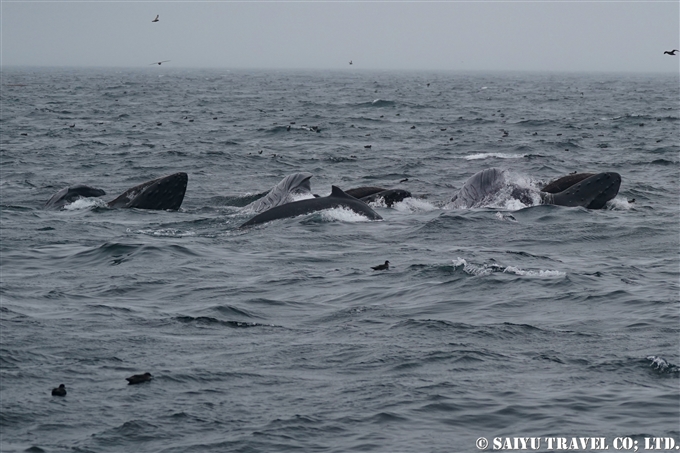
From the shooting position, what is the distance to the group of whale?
21469 millimetres

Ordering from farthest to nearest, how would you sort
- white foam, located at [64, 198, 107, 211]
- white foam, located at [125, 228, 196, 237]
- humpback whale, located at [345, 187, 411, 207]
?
humpback whale, located at [345, 187, 411, 207], white foam, located at [64, 198, 107, 211], white foam, located at [125, 228, 196, 237]

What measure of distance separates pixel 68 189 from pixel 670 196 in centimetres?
1472

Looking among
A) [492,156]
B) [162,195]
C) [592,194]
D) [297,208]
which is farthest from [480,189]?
[492,156]

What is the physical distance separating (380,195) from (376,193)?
126 mm

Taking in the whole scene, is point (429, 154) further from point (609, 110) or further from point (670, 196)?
point (609, 110)

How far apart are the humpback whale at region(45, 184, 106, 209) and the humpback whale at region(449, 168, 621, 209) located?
8.30 m

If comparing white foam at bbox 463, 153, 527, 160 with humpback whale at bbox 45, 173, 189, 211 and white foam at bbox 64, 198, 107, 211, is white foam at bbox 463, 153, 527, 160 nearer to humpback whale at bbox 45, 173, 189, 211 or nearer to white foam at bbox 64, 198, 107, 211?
humpback whale at bbox 45, 173, 189, 211

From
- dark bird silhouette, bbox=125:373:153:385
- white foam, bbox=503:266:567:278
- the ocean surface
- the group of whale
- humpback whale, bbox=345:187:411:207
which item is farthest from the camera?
humpback whale, bbox=345:187:411:207

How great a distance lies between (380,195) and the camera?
22828 mm

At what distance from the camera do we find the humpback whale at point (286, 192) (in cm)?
2133

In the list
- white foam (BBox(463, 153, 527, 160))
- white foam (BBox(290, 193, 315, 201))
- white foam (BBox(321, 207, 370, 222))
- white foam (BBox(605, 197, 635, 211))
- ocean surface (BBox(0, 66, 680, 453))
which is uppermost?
white foam (BBox(290, 193, 315, 201))

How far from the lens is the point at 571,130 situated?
1847 inches

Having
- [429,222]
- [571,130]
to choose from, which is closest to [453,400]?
[429,222]

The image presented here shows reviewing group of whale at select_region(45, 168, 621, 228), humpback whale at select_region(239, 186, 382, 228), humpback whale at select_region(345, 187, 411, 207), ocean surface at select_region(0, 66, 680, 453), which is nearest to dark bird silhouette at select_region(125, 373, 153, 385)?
ocean surface at select_region(0, 66, 680, 453)
